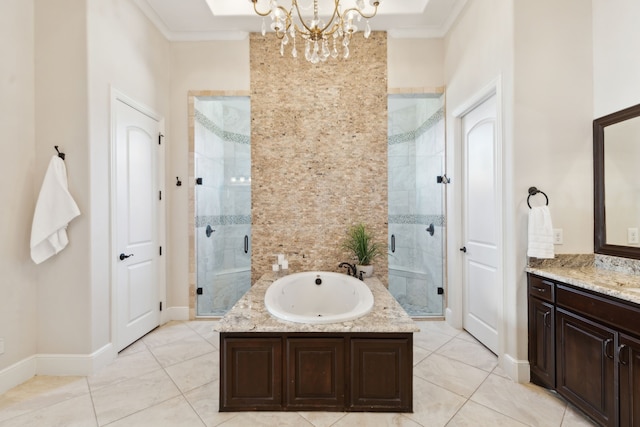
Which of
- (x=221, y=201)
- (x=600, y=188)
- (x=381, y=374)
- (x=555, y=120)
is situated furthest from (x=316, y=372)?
(x=221, y=201)

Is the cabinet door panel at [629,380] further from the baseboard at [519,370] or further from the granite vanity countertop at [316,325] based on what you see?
the granite vanity countertop at [316,325]

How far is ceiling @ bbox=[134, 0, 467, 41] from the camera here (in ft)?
10.1

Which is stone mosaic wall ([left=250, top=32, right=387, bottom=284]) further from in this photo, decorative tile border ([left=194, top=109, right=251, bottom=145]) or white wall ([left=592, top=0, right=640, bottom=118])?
white wall ([left=592, top=0, right=640, bottom=118])

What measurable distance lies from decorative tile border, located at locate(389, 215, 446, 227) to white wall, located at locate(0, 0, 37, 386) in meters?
3.69

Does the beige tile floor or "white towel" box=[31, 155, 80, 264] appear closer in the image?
the beige tile floor

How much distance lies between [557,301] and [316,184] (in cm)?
242

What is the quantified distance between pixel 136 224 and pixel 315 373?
89.4 inches

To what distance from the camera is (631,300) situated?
149 centimetres

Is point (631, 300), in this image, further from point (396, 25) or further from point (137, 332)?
point (137, 332)

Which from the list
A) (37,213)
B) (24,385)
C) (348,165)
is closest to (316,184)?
(348,165)

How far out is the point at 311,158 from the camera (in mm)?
3508

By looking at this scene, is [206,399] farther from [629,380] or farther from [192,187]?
[629,380]

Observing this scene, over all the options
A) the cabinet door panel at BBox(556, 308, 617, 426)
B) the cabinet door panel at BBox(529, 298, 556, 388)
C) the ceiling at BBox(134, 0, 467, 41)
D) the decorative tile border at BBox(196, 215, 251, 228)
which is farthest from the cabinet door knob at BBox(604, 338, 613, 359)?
the decorative tile border at BBox(196, 215, 251, 228)

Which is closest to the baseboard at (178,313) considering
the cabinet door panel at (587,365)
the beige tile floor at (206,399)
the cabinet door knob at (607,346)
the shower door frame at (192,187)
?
the shower door frame at (192,187)
